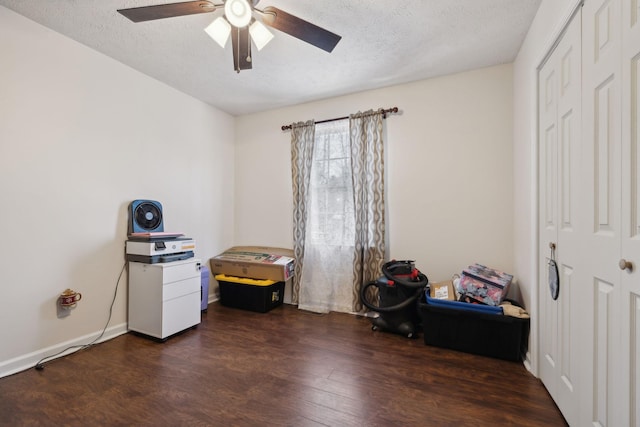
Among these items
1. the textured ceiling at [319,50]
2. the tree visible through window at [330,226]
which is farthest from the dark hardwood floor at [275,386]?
the textured ceiling at [319,50]

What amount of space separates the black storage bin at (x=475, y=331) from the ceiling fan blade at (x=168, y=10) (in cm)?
265

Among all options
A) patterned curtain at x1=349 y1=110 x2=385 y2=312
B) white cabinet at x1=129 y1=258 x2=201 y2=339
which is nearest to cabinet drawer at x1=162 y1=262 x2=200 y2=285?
white cabinet at x1=129 y1=258 x2=201 y2=339

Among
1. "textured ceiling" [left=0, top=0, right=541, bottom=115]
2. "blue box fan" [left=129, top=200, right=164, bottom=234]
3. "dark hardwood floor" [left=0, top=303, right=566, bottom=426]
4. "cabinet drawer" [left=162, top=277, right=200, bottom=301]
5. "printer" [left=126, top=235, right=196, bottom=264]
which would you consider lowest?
"dark hardwood floor" [left=0, top=303, right=566, bottom=426]

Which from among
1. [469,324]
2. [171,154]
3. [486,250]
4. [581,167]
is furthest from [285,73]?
[469,324]

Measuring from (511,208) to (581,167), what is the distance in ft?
4.57

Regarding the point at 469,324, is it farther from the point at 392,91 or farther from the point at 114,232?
the point at 114,232

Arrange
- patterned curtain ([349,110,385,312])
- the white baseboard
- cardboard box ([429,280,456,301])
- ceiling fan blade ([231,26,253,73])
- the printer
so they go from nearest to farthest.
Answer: ceiling fan blade ([231,26,253,73]), the white baseboard, cardboard box ([429,280,456,301]), the printer, patterned curtain ([349,110,385,312])

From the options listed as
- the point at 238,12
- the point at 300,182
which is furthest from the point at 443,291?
the point at 238,12

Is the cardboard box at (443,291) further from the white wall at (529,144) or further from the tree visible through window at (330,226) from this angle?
the tree visible through window at (330,226)

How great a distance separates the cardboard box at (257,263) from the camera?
3197mm

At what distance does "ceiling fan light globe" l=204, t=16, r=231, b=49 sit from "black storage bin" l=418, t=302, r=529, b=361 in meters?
2.55

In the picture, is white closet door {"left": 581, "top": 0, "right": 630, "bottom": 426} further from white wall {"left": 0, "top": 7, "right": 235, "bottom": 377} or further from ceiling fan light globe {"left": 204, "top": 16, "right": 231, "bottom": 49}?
white wall {"left": 0, "top": 7, "right": 235, "bottom": 377}

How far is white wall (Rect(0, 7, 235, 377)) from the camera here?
1.92 m

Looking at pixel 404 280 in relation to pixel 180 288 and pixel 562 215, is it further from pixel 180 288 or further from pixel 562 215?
pixel 180 288
